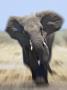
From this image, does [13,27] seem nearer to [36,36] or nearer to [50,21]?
[50,21]

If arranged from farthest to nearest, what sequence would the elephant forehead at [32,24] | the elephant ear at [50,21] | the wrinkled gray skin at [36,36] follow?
the elephant ear at [50,21] < the elephant forehead at [32,24] < the wrinkled gray skin at [36,36]

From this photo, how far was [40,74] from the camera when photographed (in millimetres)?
18109

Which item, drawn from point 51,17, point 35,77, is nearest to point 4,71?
point 51,17

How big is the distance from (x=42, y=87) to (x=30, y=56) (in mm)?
1464

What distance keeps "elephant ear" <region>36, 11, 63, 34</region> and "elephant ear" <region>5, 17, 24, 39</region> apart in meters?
0.75

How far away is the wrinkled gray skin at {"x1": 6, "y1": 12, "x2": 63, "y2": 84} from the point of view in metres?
17.5

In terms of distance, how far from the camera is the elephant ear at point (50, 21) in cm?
1986

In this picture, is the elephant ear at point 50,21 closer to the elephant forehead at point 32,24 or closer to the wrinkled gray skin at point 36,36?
the wrinkled gray skin at point 36,36

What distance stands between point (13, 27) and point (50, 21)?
1352 millimetres

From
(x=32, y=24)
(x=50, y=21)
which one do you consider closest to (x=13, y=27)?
(x=50, y=21)

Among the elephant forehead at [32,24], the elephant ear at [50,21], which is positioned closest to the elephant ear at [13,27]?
the elephant forehead at [32,24]

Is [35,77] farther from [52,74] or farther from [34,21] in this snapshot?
[52,74]

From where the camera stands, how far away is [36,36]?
693 inches

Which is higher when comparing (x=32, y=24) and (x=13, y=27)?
(x=32, y=24)
